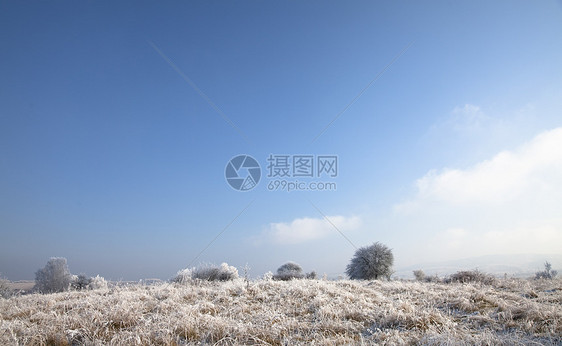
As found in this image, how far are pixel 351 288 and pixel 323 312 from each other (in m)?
4.35

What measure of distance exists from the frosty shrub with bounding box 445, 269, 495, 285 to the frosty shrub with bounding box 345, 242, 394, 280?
939 cm

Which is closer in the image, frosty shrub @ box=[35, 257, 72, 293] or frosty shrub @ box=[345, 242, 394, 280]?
frosty shrub @ box=[345, 242, 394, 280]

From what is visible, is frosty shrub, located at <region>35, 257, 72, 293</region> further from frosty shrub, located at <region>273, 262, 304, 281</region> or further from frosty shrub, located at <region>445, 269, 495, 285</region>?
frosty shrub, located at <region>445, 269, 495, 285</region>

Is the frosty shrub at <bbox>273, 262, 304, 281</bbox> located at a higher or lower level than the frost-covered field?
lower

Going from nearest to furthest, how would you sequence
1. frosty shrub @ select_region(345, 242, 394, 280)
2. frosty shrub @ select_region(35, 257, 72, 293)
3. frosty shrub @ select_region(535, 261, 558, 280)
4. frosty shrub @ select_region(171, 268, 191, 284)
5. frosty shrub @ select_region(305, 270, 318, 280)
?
frosty shrub @ select_region(171, 268, 191, 284)
frosty shrub @ select_region(535, 261, 558, 280)
frosty shrub @ select_region(345, 242, 394, 280)
frosty shrub @ select_region(35, 257, 72, 293)
frosty shrub @ select_region(305, 270, 318, 280)

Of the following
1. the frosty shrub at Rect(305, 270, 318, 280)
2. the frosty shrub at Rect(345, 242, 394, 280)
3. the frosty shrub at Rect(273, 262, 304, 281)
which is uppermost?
the frosty shrub at Rect(345, 242, 394, 280)

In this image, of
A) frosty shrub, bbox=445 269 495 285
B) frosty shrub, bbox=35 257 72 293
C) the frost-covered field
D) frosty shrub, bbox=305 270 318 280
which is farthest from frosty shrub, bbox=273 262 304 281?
the frost-covered field

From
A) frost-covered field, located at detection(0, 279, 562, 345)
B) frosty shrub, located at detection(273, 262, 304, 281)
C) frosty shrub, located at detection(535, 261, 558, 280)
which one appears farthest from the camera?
frosty shrub, located at detection(273, 262, 304, 281)

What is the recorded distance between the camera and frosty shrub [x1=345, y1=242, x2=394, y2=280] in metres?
25.1

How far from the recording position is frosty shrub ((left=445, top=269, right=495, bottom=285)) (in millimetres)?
13907

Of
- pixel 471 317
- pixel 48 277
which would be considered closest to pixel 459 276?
pixel 471 317

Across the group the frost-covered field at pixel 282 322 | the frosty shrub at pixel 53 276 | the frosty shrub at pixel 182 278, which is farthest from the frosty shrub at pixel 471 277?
the frosty shrub at pixel 53 276

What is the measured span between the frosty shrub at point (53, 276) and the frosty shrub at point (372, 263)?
1040 inches

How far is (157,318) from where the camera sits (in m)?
5.63
